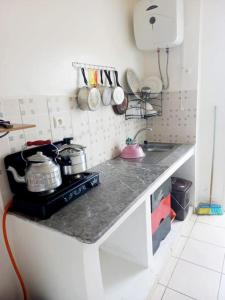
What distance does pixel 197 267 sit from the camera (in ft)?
5.39

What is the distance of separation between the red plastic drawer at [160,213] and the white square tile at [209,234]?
416 mm

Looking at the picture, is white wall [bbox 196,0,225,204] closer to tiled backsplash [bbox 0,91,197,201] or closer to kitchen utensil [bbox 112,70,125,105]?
tiled backsplash [bbox 0,91,197,201]

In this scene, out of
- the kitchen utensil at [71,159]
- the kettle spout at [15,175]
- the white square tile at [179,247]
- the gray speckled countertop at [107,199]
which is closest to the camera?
the gray speckled countertop at [107,199]

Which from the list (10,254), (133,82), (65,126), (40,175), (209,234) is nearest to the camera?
(40,175)

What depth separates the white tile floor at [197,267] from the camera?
144 centimetres

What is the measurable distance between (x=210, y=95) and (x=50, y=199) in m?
1.87

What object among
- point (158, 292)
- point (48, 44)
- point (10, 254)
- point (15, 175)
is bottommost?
point (158, 292)

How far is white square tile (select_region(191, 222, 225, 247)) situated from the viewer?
6.25ft

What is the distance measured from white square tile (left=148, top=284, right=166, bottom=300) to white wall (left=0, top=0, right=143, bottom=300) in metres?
0.85

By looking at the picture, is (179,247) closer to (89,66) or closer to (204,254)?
(204,254)

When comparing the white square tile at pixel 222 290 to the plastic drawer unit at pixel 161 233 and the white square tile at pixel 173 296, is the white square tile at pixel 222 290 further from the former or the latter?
the plastic drawer unit at pixel 161 233

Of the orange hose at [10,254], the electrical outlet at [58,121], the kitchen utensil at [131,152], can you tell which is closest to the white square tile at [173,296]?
the orange hose at [10,254]

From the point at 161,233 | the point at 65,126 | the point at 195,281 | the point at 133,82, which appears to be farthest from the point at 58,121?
the point at 195,281

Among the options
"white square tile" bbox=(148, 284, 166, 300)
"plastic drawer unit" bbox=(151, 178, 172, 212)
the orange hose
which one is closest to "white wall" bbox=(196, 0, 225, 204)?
"plastic drawer unit" bbox=(151, 178, 172, 212)
